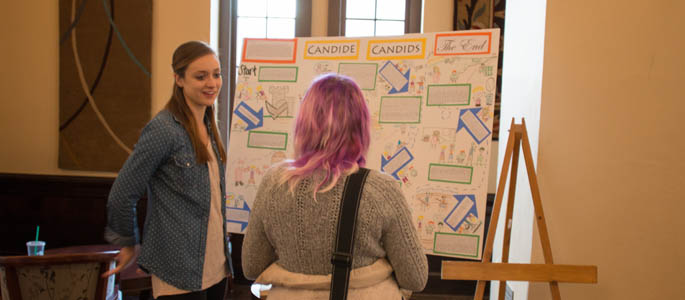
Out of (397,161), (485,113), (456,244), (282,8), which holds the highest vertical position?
(282,8)

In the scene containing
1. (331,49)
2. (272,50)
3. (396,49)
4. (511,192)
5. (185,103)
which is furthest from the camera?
(272,50)

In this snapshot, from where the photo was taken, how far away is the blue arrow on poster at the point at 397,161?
6.59ft

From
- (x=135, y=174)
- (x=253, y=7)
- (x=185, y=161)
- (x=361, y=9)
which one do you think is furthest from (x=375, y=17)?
(x=135, y=174)

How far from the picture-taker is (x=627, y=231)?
2.04 metres

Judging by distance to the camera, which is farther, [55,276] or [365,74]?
[365,74]

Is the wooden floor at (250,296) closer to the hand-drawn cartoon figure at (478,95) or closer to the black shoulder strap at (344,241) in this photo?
the hand-drawn cartoon figure at (478,95)

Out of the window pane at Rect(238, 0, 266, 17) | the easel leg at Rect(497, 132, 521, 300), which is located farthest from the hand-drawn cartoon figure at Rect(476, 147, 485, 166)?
the window pane at Rect(238, 0, 266, 17)

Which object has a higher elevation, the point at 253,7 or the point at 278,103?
the point at 253,7

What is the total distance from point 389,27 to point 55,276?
9.39ft

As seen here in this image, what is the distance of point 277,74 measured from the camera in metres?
2.26

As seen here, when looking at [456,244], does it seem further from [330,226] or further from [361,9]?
[361,9]

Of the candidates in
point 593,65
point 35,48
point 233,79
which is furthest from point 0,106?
point 593,65

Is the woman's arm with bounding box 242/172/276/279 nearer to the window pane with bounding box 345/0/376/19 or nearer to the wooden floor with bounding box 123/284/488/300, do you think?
the wooden floor with bounding box 123/284/488/300

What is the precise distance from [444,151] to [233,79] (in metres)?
2.21
